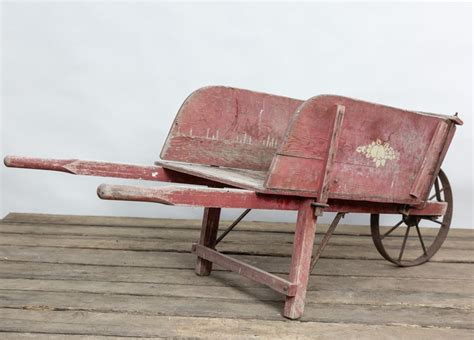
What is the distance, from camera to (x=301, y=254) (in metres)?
2.91

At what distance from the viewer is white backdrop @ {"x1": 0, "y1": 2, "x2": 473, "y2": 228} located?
4902mm

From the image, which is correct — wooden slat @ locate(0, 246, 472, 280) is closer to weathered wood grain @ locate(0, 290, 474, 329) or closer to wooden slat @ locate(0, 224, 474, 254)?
wooden slat @ locate(0, 224, 474, 254)

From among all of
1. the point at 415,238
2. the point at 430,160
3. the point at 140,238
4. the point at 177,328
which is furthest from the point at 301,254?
the point at 415,238

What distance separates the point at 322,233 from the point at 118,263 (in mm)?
1657

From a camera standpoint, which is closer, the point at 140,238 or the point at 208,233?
the point at 208,233

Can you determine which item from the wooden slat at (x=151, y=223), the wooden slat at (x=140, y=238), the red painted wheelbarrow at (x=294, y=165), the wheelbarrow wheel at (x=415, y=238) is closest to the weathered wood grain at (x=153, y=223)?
the wooden slat at (x=151, y=223)

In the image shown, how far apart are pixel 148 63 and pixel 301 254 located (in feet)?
8.04

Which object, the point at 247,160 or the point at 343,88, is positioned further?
the point at 343,88

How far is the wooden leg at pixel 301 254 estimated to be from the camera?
9.48ft

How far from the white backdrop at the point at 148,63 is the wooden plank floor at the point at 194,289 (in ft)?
2.44

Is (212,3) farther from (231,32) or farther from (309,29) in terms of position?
(309,29)

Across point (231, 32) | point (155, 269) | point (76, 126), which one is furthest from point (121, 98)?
point (155, 269)

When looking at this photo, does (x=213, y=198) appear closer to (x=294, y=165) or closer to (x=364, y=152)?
(x=294, y=165)

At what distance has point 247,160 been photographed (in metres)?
3.59
